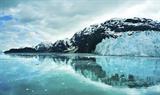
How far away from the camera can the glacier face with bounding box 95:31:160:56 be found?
69.6 metres

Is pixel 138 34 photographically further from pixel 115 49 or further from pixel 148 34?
pixel 115 49

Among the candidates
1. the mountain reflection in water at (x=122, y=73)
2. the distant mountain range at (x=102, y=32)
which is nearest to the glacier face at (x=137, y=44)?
the distant mountain range at (x=102, y=32)

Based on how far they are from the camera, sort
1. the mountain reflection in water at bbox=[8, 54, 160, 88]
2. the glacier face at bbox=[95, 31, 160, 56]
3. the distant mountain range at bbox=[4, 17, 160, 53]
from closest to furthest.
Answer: the mountain reflection in water at bbox=[8, 54, 160, 88] → the glacier face at bbox=[95, 31, 160, 56] → the distant mountain range at bbox=[4, 17, 160, 53]

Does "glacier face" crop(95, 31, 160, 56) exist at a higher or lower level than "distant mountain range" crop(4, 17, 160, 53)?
lower

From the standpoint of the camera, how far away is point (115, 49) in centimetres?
Result: 7356

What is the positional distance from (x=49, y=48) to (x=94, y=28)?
39327 mm

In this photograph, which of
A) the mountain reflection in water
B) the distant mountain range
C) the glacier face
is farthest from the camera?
the distant mountain range

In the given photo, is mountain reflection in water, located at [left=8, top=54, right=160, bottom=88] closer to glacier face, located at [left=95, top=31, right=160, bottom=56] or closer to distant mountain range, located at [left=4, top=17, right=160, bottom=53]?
glacier face, located at [left=95, top=31, right=160, bottom=56]

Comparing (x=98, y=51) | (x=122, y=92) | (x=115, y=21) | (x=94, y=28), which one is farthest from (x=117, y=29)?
(x=122, y=92)

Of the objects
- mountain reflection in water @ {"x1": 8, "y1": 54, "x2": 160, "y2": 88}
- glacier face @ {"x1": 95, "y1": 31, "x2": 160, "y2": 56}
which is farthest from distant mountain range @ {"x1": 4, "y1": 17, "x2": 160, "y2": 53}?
mountain reflection in water @ {"x1": 8, "y1": 54, "x2": 160, "y2": 88}

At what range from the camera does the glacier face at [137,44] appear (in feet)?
228

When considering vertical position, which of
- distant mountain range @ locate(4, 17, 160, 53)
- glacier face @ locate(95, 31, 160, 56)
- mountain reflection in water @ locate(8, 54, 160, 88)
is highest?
distant mountain range @ locate(4, 17, 160, 53)

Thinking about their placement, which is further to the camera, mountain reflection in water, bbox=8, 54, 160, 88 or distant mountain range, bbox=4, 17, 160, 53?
distant mountain range, bbox=4, 17, 160, 53

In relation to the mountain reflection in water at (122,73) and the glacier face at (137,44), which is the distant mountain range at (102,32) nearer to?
the glacier face at (137,44)
